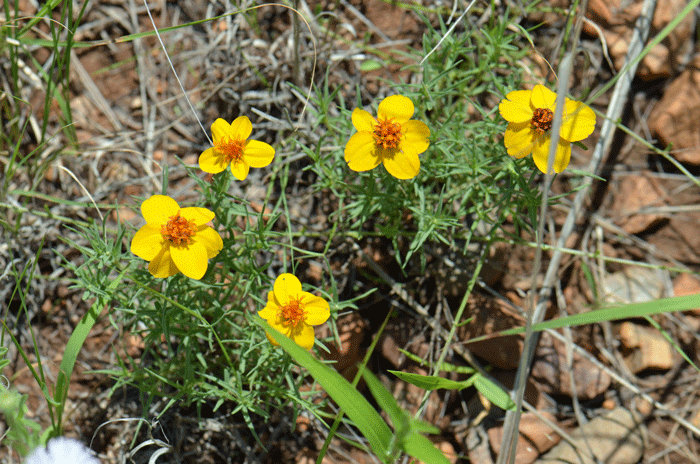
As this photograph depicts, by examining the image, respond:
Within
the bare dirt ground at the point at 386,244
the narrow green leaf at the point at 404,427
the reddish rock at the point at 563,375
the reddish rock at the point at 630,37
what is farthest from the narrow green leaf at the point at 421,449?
the reddish rock at the point at 630,37

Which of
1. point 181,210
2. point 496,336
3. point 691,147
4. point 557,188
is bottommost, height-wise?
point 496,336

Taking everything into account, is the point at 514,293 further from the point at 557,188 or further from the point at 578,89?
the point at 578,89

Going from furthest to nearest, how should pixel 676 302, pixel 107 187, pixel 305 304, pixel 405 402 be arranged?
1. pixel 107 187
2. pixel 405 402
3. pixel 305 304
4. pixel 676 302

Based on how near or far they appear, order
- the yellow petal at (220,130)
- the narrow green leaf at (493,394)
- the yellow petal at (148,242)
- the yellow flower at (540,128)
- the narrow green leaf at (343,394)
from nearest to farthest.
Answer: the narrow green leaf at (343,394) → the yellow petal at (148,242) → the yellow flower at (540,128) → the yellow petal at (220,130) → the narrow green leaf at (493,394)

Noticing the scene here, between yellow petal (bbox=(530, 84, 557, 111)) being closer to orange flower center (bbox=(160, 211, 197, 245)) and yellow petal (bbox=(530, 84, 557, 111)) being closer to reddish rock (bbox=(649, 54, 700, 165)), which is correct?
orange flower center (bbox=(160, 211, 197, 245))

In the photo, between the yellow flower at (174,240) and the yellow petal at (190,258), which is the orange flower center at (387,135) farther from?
the yellow petal at (190,258)

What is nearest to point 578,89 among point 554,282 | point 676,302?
point 554,282

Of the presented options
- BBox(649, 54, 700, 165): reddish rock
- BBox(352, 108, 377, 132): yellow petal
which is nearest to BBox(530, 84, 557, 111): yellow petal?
BBox(352, 108, 377, 132): yellow petal
